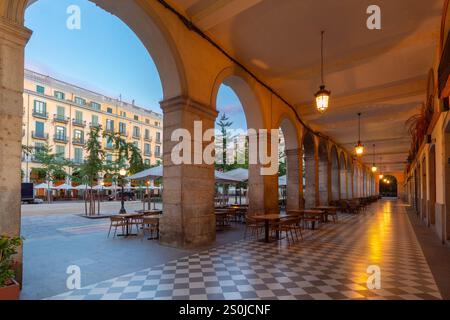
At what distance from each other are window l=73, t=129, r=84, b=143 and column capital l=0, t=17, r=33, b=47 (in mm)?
31028

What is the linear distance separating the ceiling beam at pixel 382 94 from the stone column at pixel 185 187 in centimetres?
668

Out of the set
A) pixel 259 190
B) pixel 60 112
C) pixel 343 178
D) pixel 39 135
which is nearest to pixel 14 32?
pixel 259 190

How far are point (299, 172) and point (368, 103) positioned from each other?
3.89m

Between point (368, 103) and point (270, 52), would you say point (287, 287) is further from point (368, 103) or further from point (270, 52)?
point (368, 103)

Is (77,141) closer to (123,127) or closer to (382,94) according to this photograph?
(123,127)

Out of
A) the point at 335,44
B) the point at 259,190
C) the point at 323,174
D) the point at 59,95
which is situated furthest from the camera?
the point at 59,95

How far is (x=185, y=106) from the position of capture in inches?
228

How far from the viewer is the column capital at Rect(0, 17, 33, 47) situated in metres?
3.18

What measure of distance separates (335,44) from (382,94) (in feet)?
13.2

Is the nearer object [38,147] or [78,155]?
[38,147]

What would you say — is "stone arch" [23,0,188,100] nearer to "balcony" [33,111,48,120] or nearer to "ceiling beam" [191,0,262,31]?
"ceiling beam" [191,0,262,31]

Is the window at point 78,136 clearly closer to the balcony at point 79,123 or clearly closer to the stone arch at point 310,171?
the balcony at point 79,123

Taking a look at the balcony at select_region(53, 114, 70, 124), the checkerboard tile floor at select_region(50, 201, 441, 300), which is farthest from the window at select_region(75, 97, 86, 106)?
the checkerboard tile floor at select_region(50, 201, 441, 300)

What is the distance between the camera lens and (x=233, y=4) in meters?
5.21
